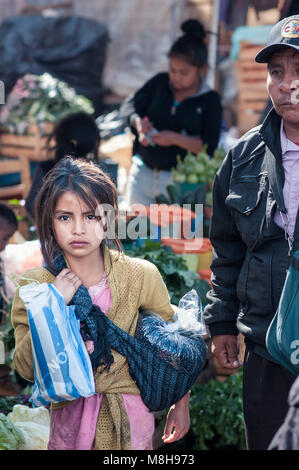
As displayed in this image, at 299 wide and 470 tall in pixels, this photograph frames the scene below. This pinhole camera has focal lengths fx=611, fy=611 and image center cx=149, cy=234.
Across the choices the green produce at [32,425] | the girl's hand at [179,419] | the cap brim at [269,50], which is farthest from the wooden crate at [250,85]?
the girl's hand at [179,419]

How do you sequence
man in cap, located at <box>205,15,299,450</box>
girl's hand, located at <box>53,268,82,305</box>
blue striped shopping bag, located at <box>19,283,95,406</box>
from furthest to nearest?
man in cap, located at <box>205,15,299,450</box>
girl's hand, located at <box>53,268,82,305</box>
blue striped shopping bag, located at <box>19,283,95,406</box>

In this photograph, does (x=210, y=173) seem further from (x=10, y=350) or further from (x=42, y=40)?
(x=42, y=40)

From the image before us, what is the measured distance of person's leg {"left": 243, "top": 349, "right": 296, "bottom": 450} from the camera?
7.05 feet

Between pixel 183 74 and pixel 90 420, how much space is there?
3.08 metres

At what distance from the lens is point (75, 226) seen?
2.02 m

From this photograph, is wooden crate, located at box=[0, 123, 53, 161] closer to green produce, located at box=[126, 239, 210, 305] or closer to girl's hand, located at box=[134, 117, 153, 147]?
girl's hand, located at box=[134, 117, 153, 147]

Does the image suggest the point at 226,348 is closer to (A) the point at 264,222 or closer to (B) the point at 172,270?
(A) the point at 264,222

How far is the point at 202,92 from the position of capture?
15.4ft

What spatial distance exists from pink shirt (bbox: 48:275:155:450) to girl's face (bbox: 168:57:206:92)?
2729 mm

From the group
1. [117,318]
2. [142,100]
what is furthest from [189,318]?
[142,100]

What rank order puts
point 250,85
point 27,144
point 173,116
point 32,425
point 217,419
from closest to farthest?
point 32,425 < point 217,419 < point 173,116 < point 27,144 < point 250,85

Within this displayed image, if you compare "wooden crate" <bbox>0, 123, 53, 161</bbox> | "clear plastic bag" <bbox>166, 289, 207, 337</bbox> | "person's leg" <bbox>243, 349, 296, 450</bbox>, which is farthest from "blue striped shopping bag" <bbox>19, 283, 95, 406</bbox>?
"wooden crate" <bbox>0, 123, 53, 161</bbox>

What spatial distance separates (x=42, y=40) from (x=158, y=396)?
7.65 meters

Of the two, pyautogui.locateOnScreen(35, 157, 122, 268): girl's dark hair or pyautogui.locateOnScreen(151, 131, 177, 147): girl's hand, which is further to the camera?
pyautogui.locateOnScreen(151, 131, 177, 147): girl's hand
